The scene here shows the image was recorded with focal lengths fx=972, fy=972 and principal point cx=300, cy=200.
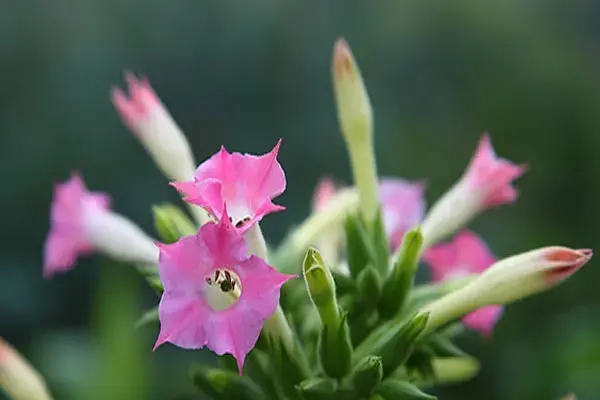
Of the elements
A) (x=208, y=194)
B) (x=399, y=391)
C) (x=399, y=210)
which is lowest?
(x=399, y=391)

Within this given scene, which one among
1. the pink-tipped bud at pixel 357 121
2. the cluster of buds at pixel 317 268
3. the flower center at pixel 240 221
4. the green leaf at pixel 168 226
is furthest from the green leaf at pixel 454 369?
the flower center at pixel 240 221

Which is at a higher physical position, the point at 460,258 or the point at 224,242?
the point at 460,258

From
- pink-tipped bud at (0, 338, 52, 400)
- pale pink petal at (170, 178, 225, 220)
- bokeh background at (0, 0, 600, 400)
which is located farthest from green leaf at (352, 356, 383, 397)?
bokeh background at (0, 0, 600, 400)

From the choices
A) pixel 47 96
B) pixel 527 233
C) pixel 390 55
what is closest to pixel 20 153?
pixel 47 96

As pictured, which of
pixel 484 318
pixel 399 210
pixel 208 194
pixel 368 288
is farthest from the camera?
pixel 399 210

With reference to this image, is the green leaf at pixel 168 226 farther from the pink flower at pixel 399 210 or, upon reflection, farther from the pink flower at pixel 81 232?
the pink flower at pixel 399 210

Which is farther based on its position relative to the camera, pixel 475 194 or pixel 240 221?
pixel 475 194

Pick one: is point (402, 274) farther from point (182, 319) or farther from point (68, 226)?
point (68, 226)

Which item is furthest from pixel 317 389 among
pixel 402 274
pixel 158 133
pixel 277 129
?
pixel 277 129
